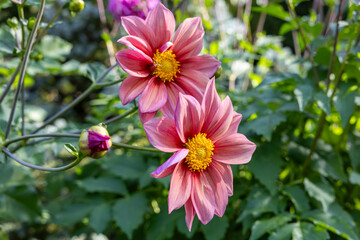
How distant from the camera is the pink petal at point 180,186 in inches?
28.2

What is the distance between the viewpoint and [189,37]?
31.8 inches

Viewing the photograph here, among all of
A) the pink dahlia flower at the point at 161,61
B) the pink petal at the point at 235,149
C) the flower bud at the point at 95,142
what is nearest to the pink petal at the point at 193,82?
the pink dahlia flower at the point at 161,61

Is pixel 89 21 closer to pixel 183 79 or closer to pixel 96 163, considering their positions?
pixel 96 163

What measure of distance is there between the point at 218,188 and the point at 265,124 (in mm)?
426

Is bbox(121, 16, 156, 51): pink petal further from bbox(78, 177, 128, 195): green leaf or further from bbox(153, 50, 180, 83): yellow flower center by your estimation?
bbox(78, 177, 128, 195): green leaf

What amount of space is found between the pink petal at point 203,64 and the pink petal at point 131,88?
101 millimetres

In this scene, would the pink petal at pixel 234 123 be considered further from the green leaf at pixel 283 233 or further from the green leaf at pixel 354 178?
the green leaf at pixel 354 178

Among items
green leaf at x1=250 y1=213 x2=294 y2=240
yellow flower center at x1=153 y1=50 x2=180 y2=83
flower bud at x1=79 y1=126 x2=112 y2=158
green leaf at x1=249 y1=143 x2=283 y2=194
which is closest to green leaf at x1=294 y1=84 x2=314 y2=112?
green leaf at x1=249 y1=143 x2=283 y2=194

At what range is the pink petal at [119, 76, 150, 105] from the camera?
2.49 ft

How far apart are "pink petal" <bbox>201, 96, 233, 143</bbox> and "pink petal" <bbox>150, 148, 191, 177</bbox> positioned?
9 cm

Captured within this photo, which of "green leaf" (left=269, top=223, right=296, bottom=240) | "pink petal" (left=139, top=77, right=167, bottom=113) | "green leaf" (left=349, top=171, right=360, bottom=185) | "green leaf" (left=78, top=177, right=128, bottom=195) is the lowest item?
"green leaf" (left=78, top=177, right=128, bottom=195)

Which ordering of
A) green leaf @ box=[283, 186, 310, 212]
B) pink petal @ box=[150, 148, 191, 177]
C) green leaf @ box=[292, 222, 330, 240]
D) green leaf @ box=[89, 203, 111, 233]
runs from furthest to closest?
green leaf @ box=[89, 203, 111, 233]
green leaf @ box=[283, 186, 310, 212]
green leaf @ box=[292, 222, 330, 240]
pink petal @ box=[150, 148, 191, 177]

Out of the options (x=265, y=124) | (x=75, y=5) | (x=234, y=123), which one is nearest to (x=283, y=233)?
(x=265, y=124)

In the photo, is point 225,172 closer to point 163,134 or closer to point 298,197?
point 163,134
